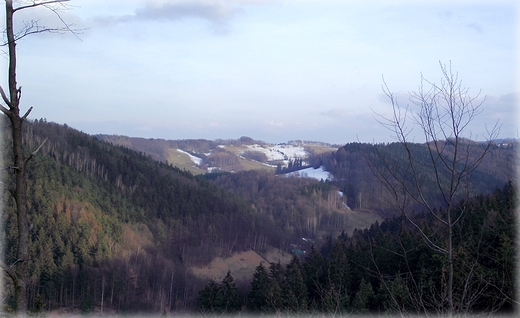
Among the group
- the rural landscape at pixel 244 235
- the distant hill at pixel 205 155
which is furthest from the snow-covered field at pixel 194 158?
the rural landscape at pixel 244 235

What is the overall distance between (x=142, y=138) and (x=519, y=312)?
171m

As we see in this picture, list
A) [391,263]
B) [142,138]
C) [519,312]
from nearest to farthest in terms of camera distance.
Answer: [519,312] → [391,263] → [142,138]

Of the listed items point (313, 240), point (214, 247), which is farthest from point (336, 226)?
point (214, 247)

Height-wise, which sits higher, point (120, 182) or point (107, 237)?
point (120, 182)

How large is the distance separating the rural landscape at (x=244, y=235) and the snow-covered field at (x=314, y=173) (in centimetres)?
2269

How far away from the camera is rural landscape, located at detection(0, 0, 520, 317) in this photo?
4734 millimetres

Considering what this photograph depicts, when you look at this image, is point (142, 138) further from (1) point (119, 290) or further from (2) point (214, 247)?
(1) point (119, 290)

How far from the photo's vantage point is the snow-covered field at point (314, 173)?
4246 inches

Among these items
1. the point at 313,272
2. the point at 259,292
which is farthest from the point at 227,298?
the point at 313,272

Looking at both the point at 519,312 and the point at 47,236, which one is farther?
the point at 47,236

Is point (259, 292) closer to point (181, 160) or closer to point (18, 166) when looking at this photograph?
point (18, 166)

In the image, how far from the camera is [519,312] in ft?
19.2

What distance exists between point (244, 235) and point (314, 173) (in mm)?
64305

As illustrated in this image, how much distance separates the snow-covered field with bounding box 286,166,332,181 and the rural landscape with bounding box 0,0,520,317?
22.7 metres
